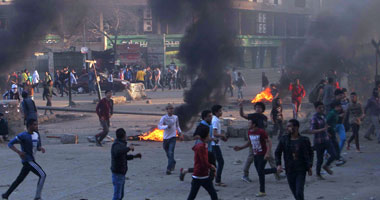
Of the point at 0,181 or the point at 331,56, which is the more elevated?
the point at 331,56

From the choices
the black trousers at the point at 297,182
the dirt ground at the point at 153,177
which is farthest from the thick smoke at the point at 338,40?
the black trousers at the point at 297,182

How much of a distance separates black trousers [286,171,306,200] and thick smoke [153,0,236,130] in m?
8.25

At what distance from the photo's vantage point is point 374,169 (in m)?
10.7

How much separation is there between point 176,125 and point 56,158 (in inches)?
127

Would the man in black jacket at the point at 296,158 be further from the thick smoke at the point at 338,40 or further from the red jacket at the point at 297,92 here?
the thick smoke at the point at 338,40

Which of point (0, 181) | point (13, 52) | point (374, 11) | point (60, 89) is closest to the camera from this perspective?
point (0, 181)

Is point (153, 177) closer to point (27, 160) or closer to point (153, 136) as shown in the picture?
point (27, 160)

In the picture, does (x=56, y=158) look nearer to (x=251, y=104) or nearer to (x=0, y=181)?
(x=0, y=181)

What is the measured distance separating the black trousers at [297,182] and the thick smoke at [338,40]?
52.5ft

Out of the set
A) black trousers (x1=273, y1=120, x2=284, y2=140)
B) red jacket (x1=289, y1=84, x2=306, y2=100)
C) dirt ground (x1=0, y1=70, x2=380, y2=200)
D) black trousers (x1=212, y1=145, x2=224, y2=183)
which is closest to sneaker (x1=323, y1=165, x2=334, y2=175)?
dirt ground (x1=0, y1=70, x2=380, y2=200)

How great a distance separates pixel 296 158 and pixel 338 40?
673 inches

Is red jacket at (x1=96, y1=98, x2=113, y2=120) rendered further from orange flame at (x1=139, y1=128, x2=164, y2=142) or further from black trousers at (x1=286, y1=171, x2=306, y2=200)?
black trousers at (x1=286, y1=171, x2=306, y2=200)

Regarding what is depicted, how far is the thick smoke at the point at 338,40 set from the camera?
866 inches

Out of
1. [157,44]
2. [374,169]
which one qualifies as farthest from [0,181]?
[157,44]
